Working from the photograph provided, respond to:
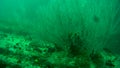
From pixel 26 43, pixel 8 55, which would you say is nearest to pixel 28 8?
pixel 26 43

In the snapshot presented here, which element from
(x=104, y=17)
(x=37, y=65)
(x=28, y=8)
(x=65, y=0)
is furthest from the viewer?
(x=28, y=8)

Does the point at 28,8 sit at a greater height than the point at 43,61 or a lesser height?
greater

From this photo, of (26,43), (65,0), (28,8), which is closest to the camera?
(65,0)

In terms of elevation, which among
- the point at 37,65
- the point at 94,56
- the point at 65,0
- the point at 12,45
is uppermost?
the point at 65,0

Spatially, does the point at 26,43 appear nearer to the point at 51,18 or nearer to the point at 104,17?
the point at 51,18

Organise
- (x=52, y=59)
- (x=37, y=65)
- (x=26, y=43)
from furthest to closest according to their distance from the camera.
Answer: (x=26, y=43) → (x=52, y=59) → (x=37, y=65)

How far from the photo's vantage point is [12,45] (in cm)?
730

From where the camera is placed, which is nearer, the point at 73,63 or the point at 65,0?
the point at 73,63

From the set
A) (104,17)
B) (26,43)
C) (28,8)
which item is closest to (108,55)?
(104,17)

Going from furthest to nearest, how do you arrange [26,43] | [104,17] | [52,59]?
1. [26,43]
2. [104,17]
3. [52,59]

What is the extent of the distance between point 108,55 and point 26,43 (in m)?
3.82

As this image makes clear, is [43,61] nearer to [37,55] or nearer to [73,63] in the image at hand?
[37,55]

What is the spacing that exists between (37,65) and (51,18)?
253 cm

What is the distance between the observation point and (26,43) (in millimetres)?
7578
